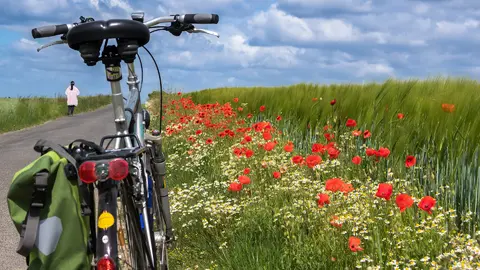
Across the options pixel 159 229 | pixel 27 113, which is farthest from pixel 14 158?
pixel 27 113

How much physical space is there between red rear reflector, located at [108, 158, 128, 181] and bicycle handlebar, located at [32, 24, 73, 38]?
176cm

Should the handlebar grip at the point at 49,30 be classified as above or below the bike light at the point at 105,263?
above

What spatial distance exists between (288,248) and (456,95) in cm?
236

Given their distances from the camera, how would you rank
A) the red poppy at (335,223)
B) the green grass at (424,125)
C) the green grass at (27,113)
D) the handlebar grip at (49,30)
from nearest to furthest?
1. the red poppy at (335,223)
2. the handlebar grip at (49,30)
3. the green grass at (424,125)
4. the green grass at (27,113)

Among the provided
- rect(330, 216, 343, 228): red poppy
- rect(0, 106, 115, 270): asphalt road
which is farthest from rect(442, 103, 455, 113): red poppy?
rect(0, 106, 115, 270): asphalt road

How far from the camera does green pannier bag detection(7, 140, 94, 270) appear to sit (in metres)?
2.18

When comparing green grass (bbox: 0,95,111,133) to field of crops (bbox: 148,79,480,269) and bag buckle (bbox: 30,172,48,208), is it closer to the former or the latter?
field of crops (bbox: 148,79,480,269)

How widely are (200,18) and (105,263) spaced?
207cm


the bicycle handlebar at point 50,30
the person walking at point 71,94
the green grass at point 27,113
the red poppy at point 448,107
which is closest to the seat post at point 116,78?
the bicycle handlebar at point 50,30

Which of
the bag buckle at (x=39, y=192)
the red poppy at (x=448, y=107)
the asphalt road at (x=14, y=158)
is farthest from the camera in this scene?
the asphalt road at (x=14, y=158)

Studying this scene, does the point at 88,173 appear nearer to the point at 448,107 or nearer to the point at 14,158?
the point at 448,107

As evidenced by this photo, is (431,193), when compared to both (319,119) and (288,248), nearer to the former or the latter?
(288,248)

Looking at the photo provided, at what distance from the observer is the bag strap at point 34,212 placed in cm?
216

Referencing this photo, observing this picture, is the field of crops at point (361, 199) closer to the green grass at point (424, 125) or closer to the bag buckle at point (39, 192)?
the green grass at point (424, 125)
